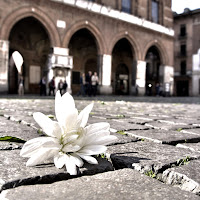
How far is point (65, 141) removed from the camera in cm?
109

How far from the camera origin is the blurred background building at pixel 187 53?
107ft

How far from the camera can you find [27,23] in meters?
17.5

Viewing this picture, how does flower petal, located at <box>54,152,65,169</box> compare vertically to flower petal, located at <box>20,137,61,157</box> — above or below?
below

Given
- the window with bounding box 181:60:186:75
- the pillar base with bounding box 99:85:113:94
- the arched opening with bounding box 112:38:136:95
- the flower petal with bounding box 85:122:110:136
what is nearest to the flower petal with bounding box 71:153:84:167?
the flower petal with bounding box 85:122:110:136

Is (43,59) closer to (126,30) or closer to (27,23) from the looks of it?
(27,23)

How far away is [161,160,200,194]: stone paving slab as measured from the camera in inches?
39.4

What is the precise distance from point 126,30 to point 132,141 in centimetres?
1759

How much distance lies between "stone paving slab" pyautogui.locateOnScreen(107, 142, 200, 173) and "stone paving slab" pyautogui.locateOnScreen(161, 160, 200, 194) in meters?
0.08

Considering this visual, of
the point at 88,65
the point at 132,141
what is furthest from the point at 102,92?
the point at 132,141

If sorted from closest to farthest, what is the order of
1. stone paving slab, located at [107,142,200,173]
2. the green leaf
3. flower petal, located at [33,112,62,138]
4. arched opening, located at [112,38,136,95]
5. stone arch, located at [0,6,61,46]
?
flower petal, located at [33,112,62,138], stone paving slab, located at [107,142,200,173], the green leaf, stone arch, located at [0,6,61,46], arched opening, located at [112,38,136,95]

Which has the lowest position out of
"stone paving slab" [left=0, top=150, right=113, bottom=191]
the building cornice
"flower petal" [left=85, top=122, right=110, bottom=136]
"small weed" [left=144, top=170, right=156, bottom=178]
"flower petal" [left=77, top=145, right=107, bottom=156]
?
"small weed" [left=144, top=170, right=156, bottom=178]

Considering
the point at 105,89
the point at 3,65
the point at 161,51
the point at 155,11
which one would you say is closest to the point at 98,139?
the point at 3,65

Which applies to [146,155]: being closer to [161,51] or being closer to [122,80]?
[161,51]

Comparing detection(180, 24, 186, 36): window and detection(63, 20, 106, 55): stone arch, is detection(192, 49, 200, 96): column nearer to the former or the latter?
detection(180, 24, 186, 36): window
